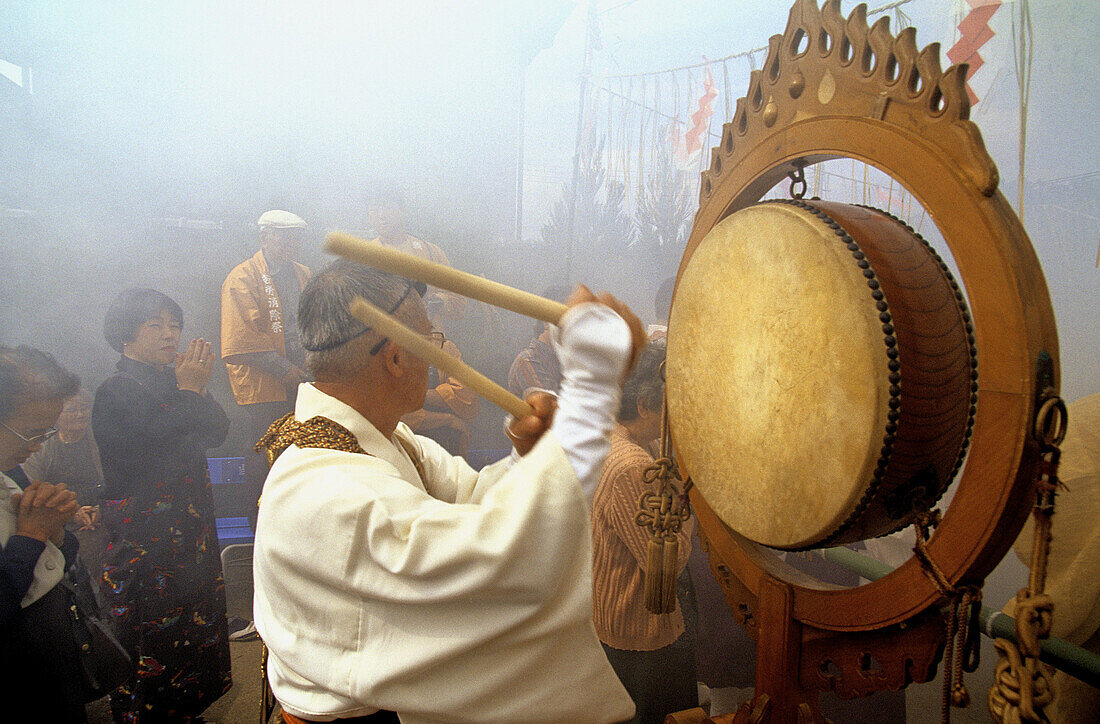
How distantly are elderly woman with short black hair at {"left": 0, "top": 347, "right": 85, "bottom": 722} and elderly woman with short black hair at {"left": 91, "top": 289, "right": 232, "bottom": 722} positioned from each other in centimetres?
18

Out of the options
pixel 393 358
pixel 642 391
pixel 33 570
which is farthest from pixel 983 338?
pixel 33 570

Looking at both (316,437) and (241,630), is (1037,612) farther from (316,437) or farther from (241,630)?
(241,630)

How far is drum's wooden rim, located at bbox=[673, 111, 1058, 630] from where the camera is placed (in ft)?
3.00

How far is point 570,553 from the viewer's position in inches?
38.1

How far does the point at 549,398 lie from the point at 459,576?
48cm

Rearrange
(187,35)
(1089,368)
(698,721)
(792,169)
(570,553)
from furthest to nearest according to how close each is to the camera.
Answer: (187,35) < (1089,368) < (698,721) < (792,169) < (570,553)

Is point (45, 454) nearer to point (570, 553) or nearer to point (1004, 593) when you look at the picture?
point (570, 553)

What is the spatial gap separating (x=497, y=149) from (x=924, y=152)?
318cm

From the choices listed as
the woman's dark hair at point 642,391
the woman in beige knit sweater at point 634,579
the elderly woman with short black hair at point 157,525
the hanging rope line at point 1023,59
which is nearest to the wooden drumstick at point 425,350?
the woman in beige knit sweater at point 634,579

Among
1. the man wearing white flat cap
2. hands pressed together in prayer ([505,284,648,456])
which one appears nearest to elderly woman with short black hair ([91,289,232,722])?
the man wearing white flat cap

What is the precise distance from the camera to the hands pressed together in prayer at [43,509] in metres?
2.47

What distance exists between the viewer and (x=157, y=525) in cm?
268

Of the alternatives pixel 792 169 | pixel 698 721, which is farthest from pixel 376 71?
pixel 698 721

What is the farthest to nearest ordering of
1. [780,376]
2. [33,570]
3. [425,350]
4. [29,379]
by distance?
[29,379] < [33,570] < [780,376] < [425,350]
